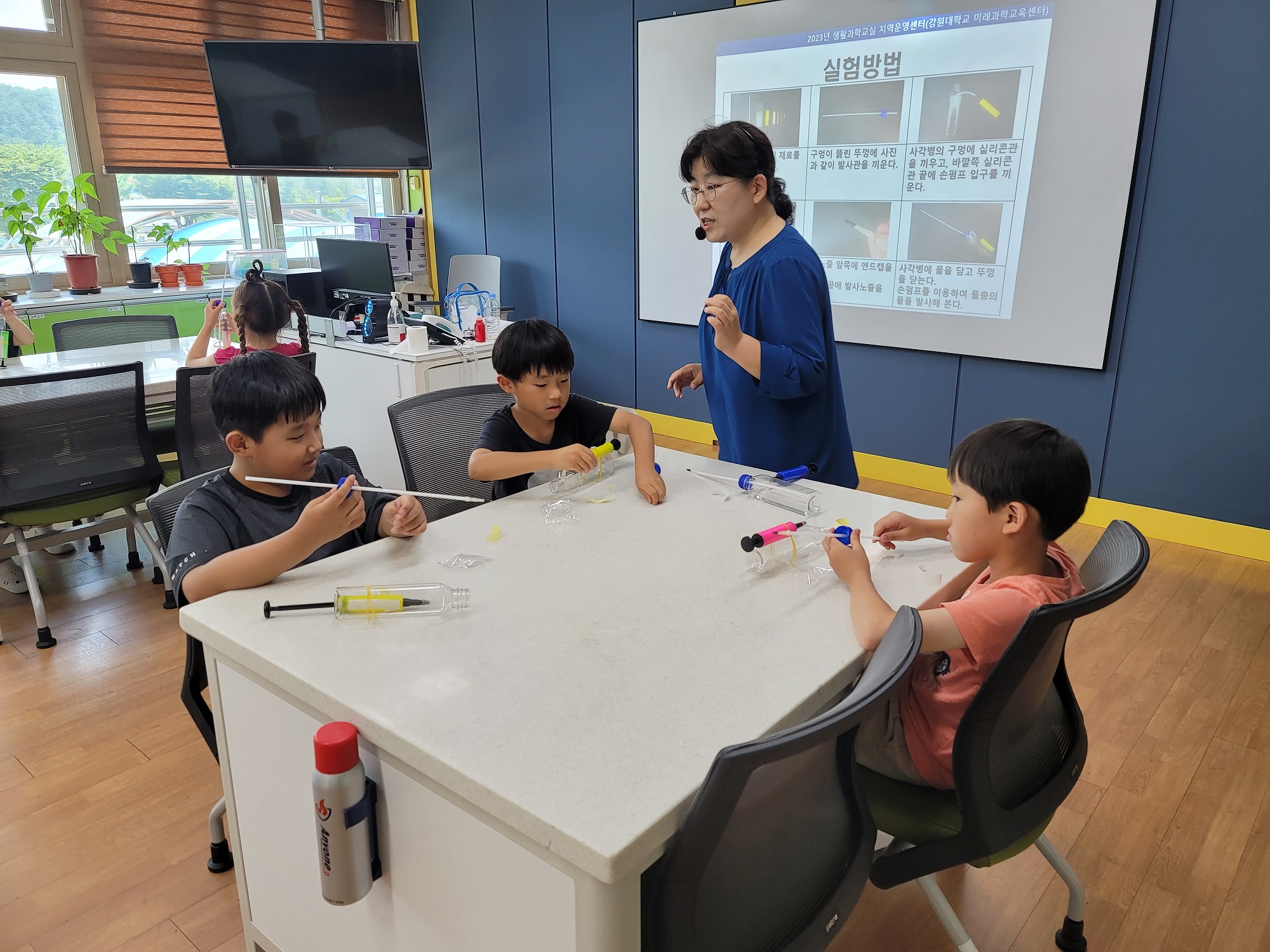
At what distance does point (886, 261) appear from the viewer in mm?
4055

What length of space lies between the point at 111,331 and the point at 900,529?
3773 millimetres

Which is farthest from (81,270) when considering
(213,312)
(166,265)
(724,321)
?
(724,321)

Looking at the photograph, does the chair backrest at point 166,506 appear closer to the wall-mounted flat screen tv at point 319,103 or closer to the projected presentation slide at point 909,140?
the projected presentation slide at point 909,140

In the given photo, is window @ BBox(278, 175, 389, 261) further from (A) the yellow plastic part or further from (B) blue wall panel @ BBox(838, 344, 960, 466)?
(A) the yellow plastic part

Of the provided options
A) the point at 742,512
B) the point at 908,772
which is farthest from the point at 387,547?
the point at 908,772

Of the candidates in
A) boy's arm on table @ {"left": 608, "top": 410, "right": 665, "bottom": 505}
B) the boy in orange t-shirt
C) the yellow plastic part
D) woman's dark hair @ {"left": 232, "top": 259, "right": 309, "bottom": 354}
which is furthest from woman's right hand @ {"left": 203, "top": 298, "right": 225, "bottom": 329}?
the boy in orange t-shirt

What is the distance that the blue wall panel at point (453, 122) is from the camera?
5.57 metres

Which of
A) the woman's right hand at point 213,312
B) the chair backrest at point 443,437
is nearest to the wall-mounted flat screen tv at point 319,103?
the woman's right hand at point 213,312

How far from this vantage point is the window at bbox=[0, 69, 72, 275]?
4.71m

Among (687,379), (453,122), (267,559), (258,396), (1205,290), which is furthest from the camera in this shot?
(453,122)

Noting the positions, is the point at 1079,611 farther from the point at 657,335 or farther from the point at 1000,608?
the point at 657,335

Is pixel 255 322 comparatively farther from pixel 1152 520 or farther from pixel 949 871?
pixel 1152 520

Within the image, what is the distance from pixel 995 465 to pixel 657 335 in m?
3.99

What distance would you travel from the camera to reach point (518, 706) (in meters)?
0.99
